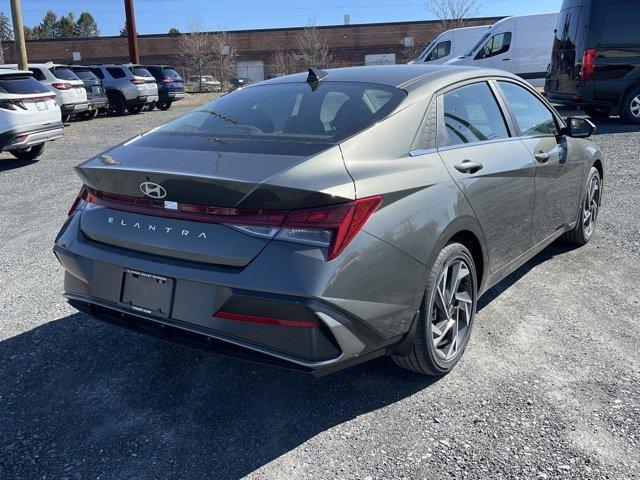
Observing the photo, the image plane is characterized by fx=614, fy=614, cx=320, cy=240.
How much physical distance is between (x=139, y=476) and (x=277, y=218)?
4.12ft

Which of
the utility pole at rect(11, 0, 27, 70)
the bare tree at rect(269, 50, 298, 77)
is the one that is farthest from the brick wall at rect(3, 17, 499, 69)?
the utility pole at rect(11, 0, 27, 70)

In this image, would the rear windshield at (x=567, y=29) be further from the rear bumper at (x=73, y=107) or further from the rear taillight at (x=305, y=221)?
the rear bumper at (x=73, y=107)

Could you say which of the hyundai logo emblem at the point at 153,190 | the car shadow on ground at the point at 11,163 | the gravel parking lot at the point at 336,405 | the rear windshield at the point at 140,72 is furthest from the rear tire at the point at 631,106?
the rear windshield at the point at 140,72

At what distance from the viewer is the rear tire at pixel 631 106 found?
13094 millimetres

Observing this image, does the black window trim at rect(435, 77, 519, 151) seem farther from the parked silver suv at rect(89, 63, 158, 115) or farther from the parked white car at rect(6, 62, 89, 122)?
the parked silver suv at rect(89, 63, 158, 115)

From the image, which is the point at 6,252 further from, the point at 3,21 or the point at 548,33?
the point at 3,21

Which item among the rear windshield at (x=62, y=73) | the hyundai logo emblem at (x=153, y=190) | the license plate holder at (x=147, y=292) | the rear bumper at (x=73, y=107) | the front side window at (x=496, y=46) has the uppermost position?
the front side window at (x=496, y=46)

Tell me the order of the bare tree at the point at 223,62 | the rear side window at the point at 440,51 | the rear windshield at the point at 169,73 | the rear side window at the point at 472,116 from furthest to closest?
the bare tree at the point at 223,62
the rear side window at the point at 440,51
the rear windshield at the point at 169,73
the rear side window at the point at 472,116

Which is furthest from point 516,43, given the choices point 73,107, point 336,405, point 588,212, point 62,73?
point 336,405

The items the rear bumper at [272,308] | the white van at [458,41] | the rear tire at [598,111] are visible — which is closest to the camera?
the rear bumper at [272,308]

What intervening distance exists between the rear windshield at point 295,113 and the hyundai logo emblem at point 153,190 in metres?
0.36

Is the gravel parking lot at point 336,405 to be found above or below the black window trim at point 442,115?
below

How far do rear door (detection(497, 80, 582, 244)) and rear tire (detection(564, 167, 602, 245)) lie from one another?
0.40m

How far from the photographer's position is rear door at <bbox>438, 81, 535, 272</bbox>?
11.2ft
